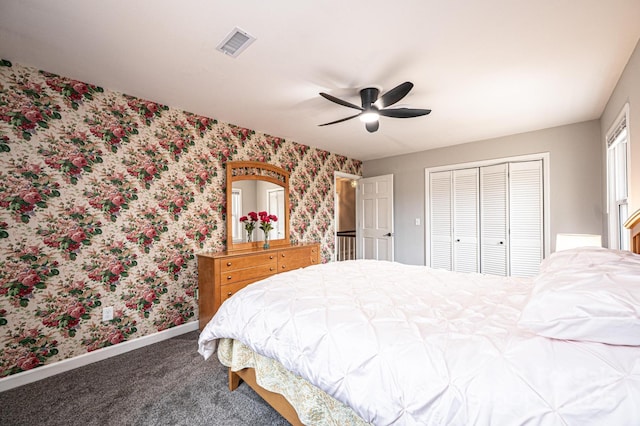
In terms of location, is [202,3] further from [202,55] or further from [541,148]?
[541,148]

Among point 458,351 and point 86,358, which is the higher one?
point 458,351

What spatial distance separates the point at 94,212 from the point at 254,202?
1.71 meters

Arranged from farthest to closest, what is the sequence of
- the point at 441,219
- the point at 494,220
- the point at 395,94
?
the point at 441,219
the point at 494,220
the point at 395,94

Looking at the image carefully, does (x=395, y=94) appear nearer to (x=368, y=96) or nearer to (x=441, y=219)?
(x=368, y=96)

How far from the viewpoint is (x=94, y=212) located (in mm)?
2449

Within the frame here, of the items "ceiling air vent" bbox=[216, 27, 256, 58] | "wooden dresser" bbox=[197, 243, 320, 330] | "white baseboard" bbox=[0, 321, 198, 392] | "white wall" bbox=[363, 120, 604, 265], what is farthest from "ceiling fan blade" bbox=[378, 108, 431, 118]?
"white baseboard" bbox=[0, 321, 198, 392]

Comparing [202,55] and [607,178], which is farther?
[607,178]

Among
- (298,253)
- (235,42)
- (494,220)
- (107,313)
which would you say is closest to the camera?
(235,42)

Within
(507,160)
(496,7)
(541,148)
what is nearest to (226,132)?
(496,7)

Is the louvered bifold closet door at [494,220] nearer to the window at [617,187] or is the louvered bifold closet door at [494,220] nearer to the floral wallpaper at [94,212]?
the window at [617,187]

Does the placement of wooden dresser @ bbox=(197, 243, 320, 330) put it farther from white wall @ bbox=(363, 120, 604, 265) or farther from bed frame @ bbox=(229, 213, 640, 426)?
white wall @ bbox=(363, 120, 604, 265)

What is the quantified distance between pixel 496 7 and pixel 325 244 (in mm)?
3914

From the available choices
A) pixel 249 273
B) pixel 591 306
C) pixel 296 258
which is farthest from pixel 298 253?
pixel 591 306

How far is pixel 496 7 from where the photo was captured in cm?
154
